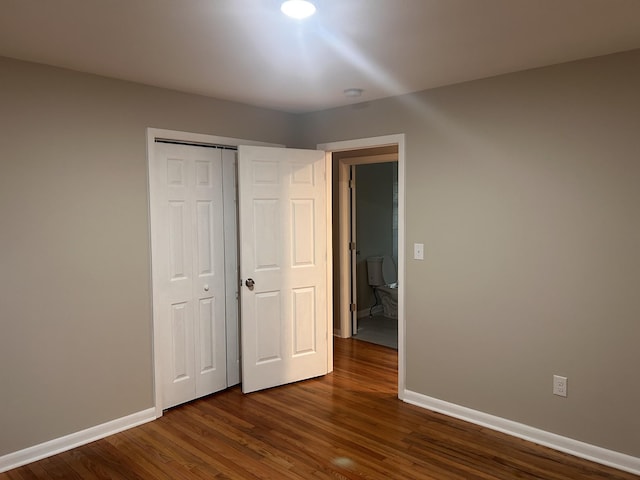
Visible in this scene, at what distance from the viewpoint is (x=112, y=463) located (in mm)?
2777

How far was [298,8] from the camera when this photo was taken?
1967mm

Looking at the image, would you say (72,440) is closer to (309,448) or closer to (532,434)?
(309,448)

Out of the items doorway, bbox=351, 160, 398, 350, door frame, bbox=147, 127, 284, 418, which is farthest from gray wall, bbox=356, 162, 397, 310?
door frame, bbox=147, 127, 284, 418

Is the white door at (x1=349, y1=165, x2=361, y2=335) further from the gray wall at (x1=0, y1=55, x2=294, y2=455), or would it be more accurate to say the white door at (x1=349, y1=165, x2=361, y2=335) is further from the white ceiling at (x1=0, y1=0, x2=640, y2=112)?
the gray wall at (x1=0, y1=55, x2=294, y2=455)

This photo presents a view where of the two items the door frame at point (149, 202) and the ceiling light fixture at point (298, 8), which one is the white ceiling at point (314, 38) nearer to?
the ceiling light fixture at point (298, 8)

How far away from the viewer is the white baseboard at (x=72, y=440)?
8.95 feet

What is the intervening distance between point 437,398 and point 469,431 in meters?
0.38

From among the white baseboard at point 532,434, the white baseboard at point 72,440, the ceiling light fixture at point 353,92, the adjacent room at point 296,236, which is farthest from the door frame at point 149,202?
the white baseboard at point 532,434

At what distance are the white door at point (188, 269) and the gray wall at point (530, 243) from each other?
149 cm

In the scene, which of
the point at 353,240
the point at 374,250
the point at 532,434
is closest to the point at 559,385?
the point at 532,434

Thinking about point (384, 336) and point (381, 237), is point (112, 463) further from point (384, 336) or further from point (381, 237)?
point (381, 237)

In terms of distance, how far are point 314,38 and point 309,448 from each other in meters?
2.41

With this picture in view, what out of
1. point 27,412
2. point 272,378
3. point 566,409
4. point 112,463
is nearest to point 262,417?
point 272,378

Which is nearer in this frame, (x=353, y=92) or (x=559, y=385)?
(x=559, y=385)
